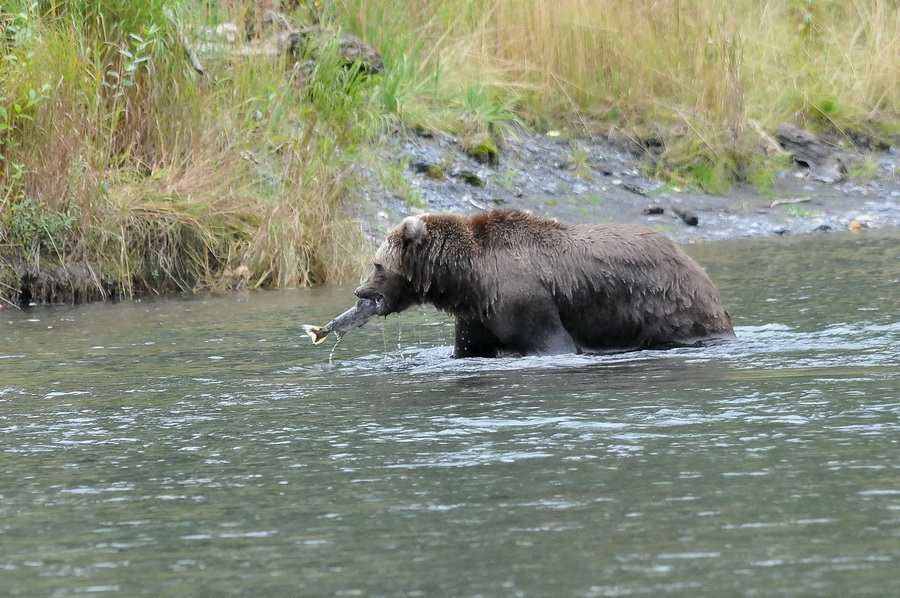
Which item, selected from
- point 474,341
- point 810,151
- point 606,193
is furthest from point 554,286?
point 810,151

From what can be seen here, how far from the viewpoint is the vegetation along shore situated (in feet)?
36.2

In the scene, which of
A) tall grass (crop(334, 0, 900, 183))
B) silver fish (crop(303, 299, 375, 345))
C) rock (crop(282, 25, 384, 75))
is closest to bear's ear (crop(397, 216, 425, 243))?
silver fish (crop(303, 299, 375, 345))

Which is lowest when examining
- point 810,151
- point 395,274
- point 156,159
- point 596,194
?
point 395,274

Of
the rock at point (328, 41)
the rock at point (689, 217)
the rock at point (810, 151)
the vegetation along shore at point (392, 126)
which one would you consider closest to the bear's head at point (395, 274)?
the vegetation along shore at point (392, 126)

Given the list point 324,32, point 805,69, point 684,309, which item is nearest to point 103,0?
point 324,32

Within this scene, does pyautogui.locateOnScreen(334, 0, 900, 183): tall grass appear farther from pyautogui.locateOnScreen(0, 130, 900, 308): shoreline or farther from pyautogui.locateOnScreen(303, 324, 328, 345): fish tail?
pyautogui.locateOnScreen(303, 324, 328, 345): fish tail

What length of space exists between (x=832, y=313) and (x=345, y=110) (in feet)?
18.7

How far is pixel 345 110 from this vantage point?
41.7 ft

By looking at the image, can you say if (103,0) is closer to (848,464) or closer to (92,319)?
(92,319)

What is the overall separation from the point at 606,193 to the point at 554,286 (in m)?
7.87

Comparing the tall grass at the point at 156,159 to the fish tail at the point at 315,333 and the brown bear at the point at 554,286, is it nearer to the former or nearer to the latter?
the fish tail at the point at 315,333

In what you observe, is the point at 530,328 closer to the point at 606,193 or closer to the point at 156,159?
the point at 156,159

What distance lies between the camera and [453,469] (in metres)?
4.66

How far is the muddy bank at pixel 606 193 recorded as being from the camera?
14.4 metres
